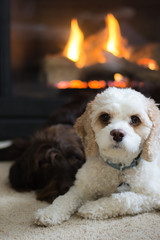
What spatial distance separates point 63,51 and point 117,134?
2379 mm

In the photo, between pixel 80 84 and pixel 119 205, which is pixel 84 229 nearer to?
pixel 119 205

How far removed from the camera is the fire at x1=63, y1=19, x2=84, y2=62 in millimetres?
3527

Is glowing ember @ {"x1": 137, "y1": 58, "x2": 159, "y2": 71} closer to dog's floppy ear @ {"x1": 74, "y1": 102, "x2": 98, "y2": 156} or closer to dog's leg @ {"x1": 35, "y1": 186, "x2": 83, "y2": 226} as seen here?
dog's floppy ear @ {"x1": 74, "y1": 102, "x2": 98, "y2": 156}

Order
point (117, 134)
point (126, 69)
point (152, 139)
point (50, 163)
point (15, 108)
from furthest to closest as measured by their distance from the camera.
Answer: point (126, 69)
point (15, 108)
point (50, 163)
point (152, 139)
point (117, 134)

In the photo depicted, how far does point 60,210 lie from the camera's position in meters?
1.43

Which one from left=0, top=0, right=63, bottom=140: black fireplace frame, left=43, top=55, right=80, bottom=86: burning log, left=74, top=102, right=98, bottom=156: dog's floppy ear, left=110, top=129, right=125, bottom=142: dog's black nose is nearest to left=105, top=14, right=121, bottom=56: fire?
left=43, top=55, right=80, bottom=86: burning log

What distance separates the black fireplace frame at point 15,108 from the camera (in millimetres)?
3350

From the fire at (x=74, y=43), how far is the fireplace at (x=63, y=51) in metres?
0.03

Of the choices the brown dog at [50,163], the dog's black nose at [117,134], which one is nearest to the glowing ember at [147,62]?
the brown dog at [50,163]

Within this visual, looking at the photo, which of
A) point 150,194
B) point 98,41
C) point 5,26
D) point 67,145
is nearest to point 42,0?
point 5,26

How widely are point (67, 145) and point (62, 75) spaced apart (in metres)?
1.75

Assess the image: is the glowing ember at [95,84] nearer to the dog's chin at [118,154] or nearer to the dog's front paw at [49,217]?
the dog's chin at [118,154]

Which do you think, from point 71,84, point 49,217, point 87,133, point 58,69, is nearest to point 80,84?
point 71,84

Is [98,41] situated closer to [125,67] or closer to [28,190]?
[125,67]
